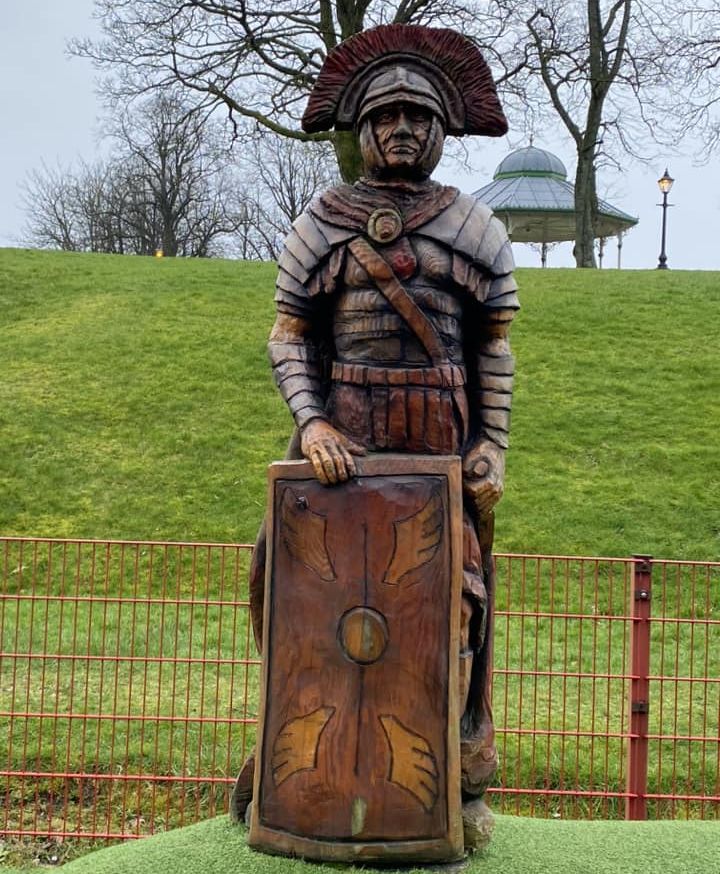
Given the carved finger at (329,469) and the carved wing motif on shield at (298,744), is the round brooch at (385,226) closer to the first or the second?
the carved finger at (329,469)

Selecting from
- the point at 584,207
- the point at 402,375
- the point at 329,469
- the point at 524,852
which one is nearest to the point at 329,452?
the point at 329,469

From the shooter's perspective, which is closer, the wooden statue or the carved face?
the wooden statue

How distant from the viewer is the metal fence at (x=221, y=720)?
4.58 m

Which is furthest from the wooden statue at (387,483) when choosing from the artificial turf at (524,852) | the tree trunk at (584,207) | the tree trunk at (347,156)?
the tree trunk at (584,207)

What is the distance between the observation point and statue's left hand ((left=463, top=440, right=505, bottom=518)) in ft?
9.49

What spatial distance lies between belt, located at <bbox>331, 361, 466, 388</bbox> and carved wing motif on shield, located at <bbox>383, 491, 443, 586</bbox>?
41cm

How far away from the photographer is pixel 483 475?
290cm

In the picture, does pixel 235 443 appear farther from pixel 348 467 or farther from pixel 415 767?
pixel 415 767

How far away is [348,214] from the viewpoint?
114 inches

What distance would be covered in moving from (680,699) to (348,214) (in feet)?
16.5

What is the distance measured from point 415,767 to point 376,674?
0.95 feet

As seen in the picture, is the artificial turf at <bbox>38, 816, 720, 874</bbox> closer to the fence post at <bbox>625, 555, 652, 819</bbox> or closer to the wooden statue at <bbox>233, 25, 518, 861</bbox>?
the wooden statue at <bbox>233, 25, 518, 861</bbox>

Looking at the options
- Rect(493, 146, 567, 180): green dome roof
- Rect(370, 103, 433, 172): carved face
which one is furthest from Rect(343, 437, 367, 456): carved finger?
Rect(493, 146, 567, 180): green dome roof

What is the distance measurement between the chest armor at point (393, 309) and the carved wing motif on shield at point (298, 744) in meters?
1.10
